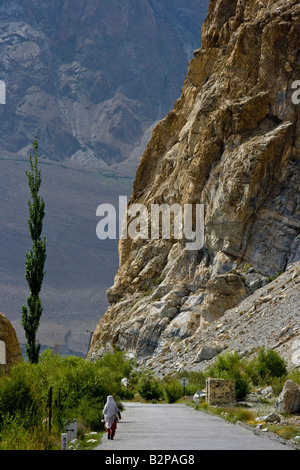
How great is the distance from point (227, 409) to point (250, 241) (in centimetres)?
2797

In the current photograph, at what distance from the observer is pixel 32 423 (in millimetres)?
15633

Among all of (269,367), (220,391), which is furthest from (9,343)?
(269,367)

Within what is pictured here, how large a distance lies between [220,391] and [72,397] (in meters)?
8.44

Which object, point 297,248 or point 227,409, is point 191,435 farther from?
point 297,248

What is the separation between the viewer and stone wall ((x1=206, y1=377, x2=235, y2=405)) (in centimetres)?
2741

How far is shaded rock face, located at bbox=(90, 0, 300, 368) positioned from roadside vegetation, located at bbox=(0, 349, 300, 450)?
48.3 feet


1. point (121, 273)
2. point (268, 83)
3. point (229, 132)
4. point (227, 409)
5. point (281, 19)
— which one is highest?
point (281, 19)

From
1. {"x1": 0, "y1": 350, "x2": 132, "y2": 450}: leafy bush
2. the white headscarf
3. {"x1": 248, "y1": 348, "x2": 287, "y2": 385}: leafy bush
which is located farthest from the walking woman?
{"x1": 248, "y1": 348, "x2": 287, "y2": 385}: leafy bush

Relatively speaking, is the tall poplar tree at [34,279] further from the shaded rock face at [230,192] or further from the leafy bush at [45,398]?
the shaded rock face at [230,192]

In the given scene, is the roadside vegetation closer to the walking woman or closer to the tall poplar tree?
the walking woman

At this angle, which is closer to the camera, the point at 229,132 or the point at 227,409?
the point at 227,409

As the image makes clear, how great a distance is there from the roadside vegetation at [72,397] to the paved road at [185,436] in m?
0.75

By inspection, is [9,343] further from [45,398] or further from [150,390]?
[150,390]
